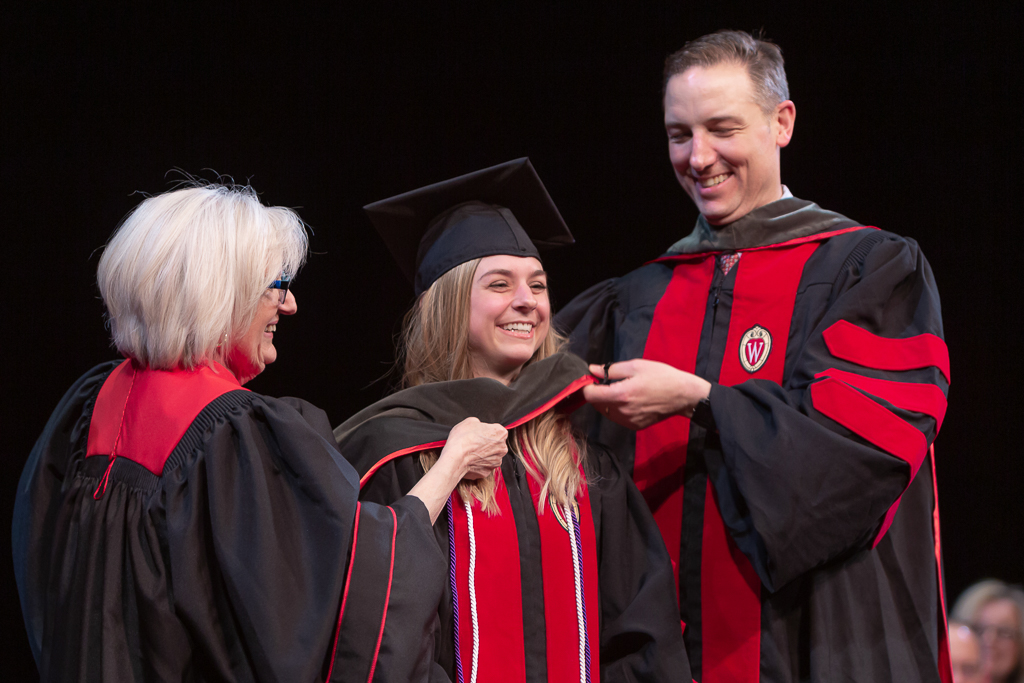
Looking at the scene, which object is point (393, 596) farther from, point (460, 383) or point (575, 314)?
point (575, 314)

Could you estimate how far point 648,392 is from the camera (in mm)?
2383

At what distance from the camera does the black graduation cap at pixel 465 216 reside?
2.47 m

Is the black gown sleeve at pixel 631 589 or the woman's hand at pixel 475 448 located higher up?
the woman's hand at pixel 475 448

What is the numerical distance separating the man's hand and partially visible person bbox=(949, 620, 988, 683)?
7.18 ft

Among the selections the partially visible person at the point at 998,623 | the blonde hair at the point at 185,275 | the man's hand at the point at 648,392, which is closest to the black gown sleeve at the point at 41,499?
the blonde hair at the point at 185,275

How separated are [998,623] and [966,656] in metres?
0.26

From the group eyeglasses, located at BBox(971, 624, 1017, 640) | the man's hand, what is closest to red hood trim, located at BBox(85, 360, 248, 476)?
the man's hand

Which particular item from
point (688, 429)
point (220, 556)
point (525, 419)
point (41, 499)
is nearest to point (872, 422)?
point (688, 429)

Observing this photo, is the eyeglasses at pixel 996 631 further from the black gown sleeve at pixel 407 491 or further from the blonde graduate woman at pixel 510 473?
the black gown sleeve at pixel 407 491

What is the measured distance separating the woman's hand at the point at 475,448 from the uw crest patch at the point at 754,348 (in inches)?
32.9

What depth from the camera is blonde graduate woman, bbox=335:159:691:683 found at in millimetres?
2145

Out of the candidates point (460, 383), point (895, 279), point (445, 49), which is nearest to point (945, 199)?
point (895, 279)

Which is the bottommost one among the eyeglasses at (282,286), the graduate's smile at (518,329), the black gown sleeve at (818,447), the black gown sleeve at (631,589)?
the black gown sleeve at (631,589)

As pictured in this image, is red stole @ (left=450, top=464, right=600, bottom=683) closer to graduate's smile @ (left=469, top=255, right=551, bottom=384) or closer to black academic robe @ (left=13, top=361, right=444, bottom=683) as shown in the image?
black academic robe @ (left=13, top=361, right=444, bottom=683)
